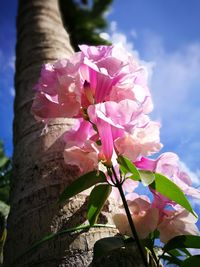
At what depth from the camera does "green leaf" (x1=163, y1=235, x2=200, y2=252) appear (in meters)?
0.62

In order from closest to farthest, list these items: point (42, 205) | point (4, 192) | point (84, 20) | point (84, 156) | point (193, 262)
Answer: point (193, 262), point (84, 156), point (42, 205), point (4, 192), point (84, 20)

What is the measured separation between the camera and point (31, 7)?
2023 millimetres

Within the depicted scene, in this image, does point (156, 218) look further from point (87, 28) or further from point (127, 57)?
point (87, 28)

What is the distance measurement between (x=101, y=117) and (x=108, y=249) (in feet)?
0.79

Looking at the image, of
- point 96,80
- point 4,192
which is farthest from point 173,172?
point 4,192

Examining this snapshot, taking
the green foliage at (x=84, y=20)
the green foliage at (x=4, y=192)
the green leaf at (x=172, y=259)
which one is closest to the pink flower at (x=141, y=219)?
the green leaf at (x=172, y=259)

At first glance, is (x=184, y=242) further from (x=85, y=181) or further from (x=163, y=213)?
(x=85, y=181)

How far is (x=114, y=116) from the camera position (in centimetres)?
61

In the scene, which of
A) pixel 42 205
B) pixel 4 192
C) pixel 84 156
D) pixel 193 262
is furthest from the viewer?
pixel 4 192

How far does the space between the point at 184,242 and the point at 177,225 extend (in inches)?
1.6

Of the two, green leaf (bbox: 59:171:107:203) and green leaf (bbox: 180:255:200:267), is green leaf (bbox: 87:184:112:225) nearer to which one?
green leaf (bbox: 59:171:107:203)

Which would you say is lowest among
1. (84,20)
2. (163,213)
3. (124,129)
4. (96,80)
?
(163,213)

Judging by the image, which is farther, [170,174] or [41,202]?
[41,202]

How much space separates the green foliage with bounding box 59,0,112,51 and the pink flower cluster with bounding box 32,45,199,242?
6.18 meters
